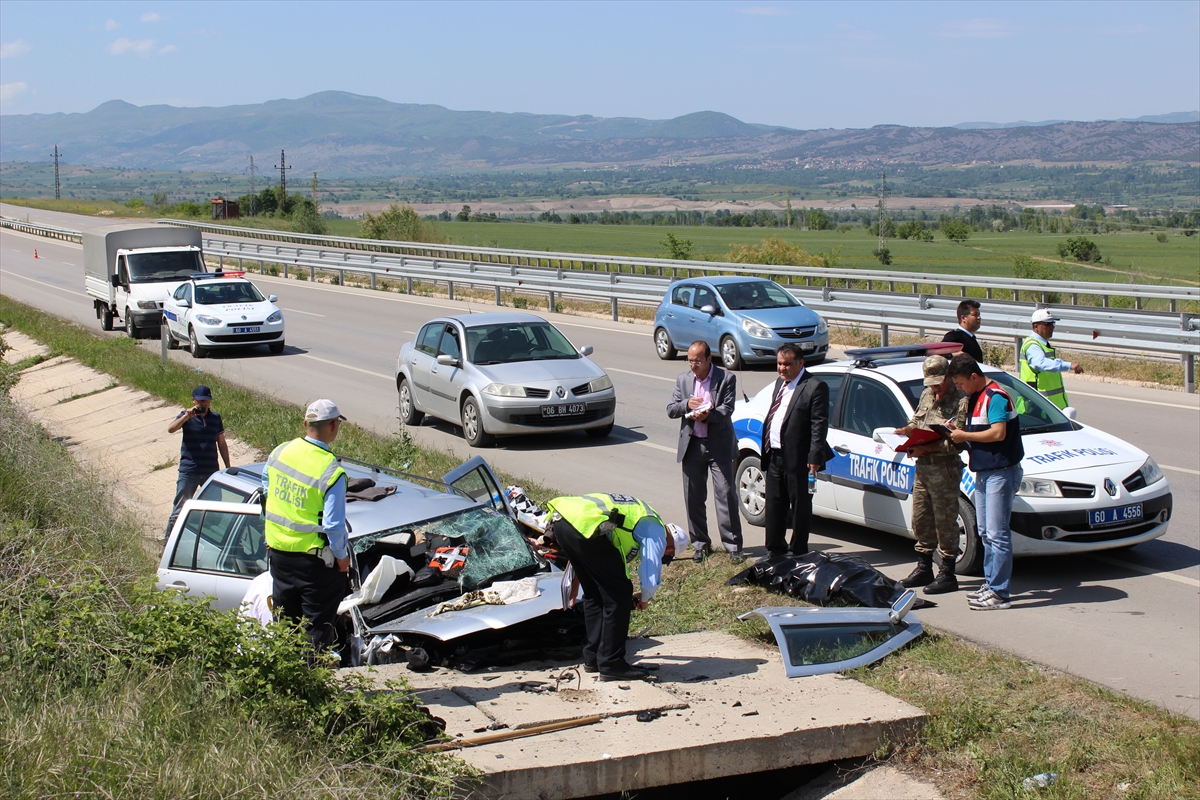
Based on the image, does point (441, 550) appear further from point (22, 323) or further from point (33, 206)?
point (33, 206)

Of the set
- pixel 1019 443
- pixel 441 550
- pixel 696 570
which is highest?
pixel 1019 443

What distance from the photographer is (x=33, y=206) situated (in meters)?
110

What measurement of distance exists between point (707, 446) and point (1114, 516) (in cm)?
310

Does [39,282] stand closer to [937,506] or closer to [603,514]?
[937,506]

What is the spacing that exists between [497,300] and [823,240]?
85.1m

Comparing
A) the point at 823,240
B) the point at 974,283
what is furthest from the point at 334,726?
the point at 823,240

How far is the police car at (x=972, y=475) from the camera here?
8.56 metres

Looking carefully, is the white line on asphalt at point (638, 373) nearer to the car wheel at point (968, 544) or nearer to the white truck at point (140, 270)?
the car wheel at point (968, 544)

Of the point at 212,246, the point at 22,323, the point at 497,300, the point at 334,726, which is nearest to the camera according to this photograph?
the point at 334,726

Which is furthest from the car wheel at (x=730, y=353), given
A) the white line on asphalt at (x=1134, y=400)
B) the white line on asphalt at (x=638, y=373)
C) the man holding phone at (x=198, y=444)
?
the man holding phone at (x=198, y=444)

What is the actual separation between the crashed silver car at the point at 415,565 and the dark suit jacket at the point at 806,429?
209cm

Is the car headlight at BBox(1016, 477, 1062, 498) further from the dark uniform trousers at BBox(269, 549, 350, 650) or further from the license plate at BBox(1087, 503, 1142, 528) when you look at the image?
the dark uniform trousers at BBox(269, 549, 350, 650)

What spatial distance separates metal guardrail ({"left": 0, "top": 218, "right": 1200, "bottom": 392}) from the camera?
1819 centimetres

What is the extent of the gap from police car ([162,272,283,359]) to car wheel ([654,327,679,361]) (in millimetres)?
8205
